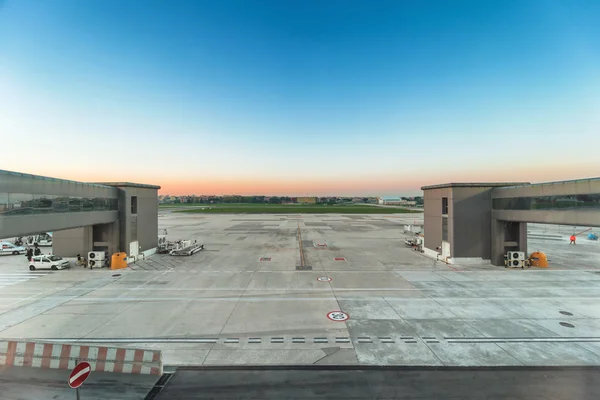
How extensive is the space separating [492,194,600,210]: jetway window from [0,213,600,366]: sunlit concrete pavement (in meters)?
6.10

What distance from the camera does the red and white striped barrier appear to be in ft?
33.6

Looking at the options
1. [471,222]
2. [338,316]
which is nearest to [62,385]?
[338,316]

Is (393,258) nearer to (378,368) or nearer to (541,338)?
(541,338)

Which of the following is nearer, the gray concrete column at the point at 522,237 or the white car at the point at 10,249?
the gray concrete column at the point at 522,237

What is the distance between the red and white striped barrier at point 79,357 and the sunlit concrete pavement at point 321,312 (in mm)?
1196

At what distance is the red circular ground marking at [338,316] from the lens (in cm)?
1503

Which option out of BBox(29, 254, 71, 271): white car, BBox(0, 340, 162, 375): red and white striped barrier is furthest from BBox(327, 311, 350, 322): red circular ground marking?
BBox(29, 254, 71, 271): white car

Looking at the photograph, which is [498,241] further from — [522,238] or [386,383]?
[386,383]

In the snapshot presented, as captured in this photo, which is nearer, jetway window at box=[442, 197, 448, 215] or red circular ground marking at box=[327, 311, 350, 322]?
red circular ground marking at box=[327, 311, 350, 322]

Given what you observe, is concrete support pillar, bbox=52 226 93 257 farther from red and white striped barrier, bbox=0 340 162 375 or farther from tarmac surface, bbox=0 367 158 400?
tarmac surface, bbox=0 367 158 400

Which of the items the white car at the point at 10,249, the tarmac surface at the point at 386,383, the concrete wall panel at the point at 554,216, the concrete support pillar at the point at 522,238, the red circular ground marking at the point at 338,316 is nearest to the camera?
the tarmac surface at the point at 386,383

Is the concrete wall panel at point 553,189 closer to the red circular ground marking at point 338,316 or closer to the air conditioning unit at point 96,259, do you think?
the red circular ground marking at point 338,316

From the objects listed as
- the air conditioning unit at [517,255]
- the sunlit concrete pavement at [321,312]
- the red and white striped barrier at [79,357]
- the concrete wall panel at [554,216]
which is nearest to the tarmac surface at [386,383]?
the sunlit concrete pavement at [321,312]

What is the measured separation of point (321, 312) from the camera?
52.5 ft
